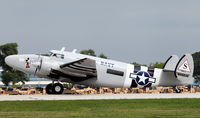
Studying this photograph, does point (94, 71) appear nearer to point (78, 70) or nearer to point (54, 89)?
point (78, 70)

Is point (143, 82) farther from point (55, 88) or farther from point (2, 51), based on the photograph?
point (2, 51)

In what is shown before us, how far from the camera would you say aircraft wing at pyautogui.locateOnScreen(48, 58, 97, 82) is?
105 feet

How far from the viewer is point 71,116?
→ 17391 millimetres

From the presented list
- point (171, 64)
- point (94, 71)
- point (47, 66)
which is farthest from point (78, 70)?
point (171, 64)

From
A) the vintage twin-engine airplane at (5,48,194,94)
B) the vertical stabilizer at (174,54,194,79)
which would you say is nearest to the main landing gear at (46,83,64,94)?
the vintage twin-engine airplane at (5,48,194,94)

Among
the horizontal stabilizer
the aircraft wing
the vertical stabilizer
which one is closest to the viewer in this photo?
the aircraft wing

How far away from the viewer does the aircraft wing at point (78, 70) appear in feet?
105

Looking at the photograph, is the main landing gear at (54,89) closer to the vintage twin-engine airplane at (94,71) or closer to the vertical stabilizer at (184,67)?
the vintage twin-engine airplane at (94,71)

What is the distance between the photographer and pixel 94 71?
33.2 metres

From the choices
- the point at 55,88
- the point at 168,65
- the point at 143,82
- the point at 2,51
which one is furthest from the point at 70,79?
the point at 2,51

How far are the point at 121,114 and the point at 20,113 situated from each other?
4.50m

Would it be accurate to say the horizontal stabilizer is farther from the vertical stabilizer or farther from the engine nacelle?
the engine nacelle

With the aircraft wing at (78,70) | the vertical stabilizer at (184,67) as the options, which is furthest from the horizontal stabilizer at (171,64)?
the aircraft wing at (78,70)

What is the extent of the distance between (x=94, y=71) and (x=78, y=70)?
1.35 metres
